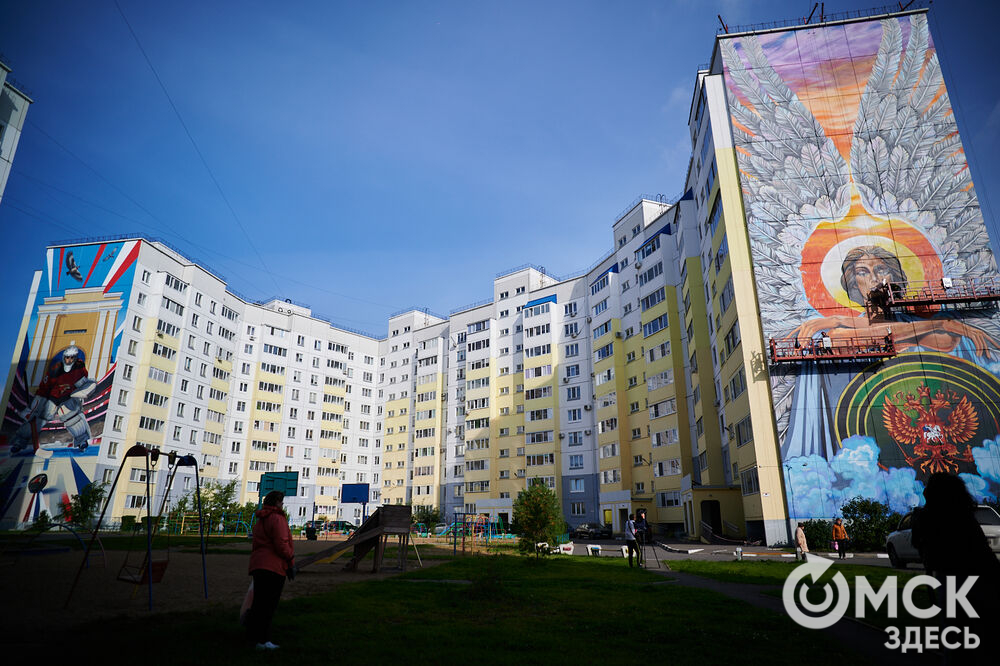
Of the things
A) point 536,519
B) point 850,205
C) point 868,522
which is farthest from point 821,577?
point 850,205

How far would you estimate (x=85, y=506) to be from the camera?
5081 cm

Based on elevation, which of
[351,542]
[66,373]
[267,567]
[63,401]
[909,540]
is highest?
[66,373]

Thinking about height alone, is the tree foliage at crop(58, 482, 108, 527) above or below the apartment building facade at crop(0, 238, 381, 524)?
below

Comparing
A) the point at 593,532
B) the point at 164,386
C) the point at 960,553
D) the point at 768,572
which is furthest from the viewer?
the point at 164,386

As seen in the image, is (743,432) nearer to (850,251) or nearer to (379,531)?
(850,251)

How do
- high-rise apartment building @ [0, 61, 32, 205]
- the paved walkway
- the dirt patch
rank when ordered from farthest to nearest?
high-rise apartment building @ [0, 61, 32, 205] → the dirt patch → the paved walkway

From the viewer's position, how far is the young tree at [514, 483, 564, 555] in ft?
86.3

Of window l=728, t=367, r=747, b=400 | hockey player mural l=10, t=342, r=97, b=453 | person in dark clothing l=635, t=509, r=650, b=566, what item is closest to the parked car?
window l=728, t=367, r=747, b=400

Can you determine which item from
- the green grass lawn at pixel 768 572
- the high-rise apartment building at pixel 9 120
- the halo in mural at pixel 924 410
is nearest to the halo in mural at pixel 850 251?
the halo in mural at pixel 924 410

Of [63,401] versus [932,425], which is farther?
[63,401]

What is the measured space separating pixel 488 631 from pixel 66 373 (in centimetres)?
7124

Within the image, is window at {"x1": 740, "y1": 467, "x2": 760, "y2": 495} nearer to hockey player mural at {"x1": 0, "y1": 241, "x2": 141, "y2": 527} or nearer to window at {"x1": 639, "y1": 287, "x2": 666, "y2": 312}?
window at {"x1": 639, "y1": 287, "x2": 666, "y2": 312}

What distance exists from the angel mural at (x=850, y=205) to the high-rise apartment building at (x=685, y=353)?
0.48 feet

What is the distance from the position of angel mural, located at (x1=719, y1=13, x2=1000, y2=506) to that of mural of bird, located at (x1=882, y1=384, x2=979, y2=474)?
0.28 ft
